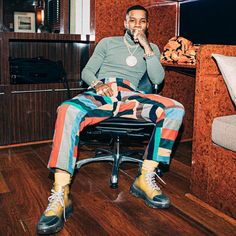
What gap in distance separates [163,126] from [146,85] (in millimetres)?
479

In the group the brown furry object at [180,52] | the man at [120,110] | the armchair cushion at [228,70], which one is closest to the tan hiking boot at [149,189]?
the man at [120,110]

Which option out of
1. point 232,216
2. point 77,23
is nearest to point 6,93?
point 77,23

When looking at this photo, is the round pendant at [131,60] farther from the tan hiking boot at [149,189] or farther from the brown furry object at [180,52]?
the tan hiking boot at [149,189]

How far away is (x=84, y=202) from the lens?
6.18 ft

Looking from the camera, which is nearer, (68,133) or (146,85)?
(68,133)

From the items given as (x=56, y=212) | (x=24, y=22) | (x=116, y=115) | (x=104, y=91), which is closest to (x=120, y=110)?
(x=116, y=115)

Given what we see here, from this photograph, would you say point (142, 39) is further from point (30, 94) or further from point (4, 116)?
point (4, 116)

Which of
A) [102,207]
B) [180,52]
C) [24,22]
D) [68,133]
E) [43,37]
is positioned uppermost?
[24,22]

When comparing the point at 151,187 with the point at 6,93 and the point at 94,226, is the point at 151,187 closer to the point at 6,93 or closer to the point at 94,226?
the point at 94,226

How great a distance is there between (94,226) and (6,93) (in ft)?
5.32

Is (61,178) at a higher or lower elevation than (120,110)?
lower

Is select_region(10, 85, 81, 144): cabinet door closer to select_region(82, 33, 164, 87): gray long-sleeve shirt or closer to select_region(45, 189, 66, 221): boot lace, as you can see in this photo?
select_region(82, 33, 164, 87): gray long-sleeve shirt

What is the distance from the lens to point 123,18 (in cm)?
296

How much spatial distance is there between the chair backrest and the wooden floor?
593 mm
